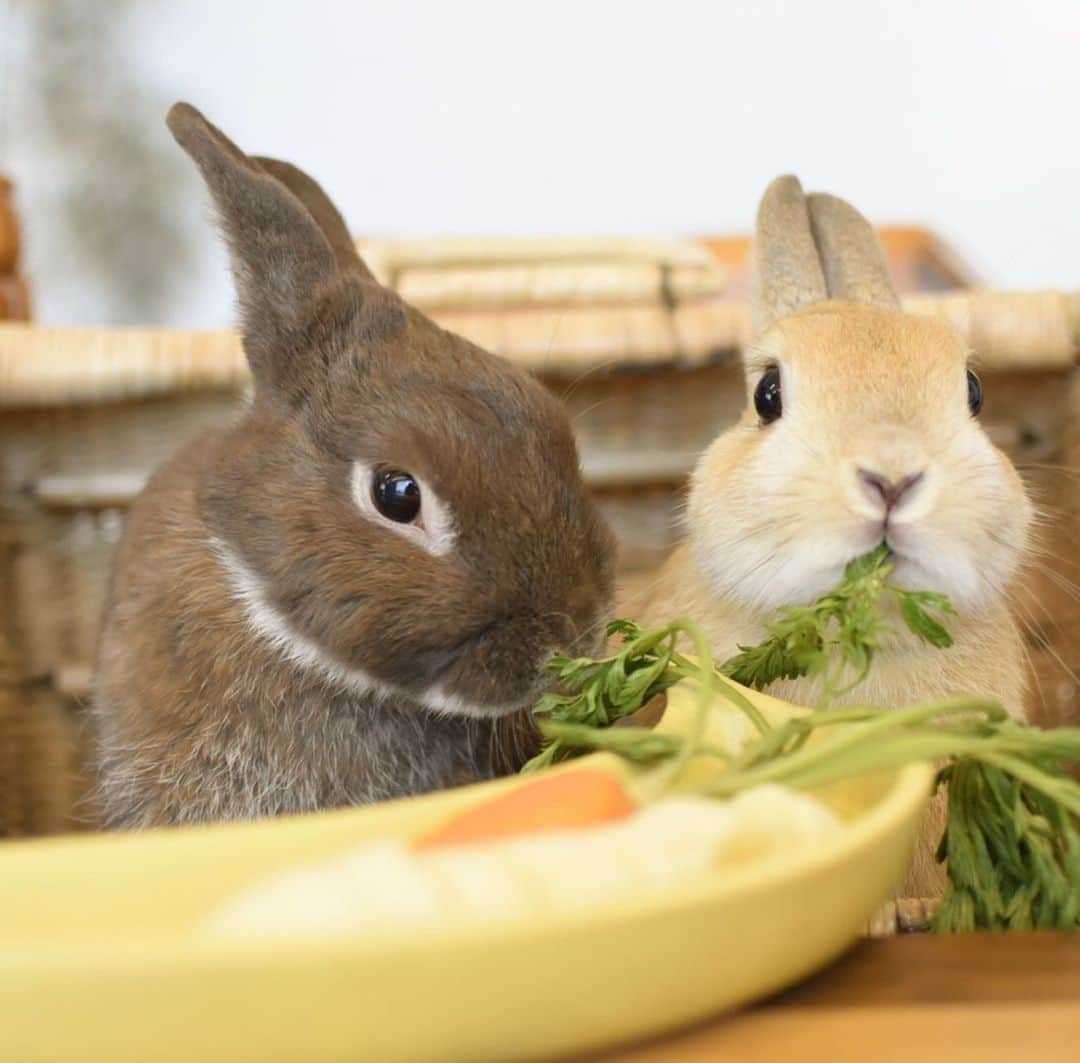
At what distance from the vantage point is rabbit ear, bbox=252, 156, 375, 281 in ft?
3.82

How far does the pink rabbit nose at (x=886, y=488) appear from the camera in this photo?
875 millimetres

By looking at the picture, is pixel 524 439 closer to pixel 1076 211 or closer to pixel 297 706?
pixel 297 706

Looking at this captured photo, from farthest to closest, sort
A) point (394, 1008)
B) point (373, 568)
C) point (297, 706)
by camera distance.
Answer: point (297, 706)
point (373, 568)
point (394, 1008)

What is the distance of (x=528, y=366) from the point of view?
53.7 inches

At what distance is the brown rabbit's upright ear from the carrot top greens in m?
0.34

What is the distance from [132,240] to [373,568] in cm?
217

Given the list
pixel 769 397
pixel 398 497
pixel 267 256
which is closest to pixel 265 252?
pixel 267 256

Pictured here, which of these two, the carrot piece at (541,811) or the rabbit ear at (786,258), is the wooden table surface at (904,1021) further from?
the rabbit ear at (786,258)

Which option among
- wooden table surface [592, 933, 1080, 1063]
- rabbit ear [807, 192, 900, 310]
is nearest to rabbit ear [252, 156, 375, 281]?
rabbit ear [807, 192, 900, 310]

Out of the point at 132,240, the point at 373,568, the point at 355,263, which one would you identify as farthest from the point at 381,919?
the point at 132,240

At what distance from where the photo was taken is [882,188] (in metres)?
2.73

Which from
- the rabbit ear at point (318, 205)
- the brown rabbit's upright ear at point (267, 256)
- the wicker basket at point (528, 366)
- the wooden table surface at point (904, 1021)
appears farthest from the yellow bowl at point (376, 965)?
the wicker basket at point (528, 366)

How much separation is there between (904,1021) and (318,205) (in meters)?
0.95

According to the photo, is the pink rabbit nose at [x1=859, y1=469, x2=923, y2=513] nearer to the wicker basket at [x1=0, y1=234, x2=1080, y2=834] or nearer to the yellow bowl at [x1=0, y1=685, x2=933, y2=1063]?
the yellow bowl at [x1=0, y1=685, x2=933, y2=1063]
